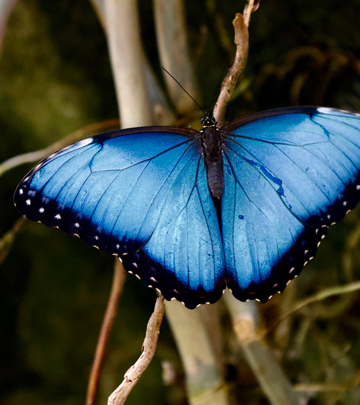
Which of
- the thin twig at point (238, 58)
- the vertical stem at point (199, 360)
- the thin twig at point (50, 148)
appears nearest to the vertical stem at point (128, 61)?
the thin twig at point (50, 148)

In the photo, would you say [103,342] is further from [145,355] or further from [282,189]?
[282,189]

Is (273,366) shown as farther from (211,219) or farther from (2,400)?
(2,400)

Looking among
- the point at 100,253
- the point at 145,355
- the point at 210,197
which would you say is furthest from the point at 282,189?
the point at 100,253

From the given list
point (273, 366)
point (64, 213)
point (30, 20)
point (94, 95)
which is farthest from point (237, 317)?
point (30, 20)

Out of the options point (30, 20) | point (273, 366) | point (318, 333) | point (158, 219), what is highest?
point (30, 20)

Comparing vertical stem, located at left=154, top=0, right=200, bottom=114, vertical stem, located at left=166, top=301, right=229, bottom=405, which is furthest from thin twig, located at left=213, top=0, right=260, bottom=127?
vertical stem, located at left=166, top=301, right=229, bottom=405

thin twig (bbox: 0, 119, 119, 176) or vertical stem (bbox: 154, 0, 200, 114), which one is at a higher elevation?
vertical stem (bbox: 154, 0, 200, 114)

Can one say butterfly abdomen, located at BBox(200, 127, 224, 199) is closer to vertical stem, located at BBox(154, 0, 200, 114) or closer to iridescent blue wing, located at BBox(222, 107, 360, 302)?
iridescent blue wing, located at BBox(222, 107, 360, 302)

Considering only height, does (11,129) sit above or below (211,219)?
above
